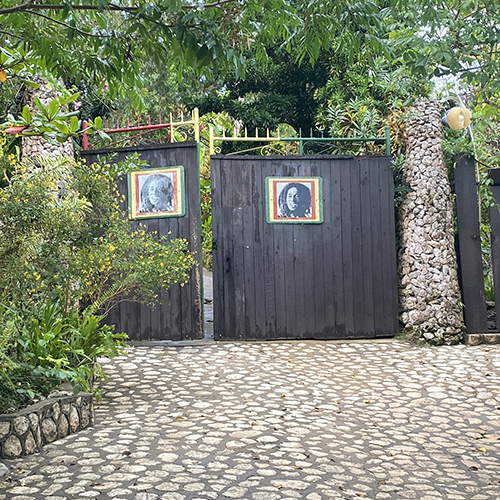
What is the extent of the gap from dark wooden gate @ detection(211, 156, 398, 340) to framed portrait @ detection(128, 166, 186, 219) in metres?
0.47

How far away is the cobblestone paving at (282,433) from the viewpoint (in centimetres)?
331

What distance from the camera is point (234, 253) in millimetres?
7742

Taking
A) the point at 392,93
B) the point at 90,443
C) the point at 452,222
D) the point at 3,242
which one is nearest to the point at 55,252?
the point at 3,242

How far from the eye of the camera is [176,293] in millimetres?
7660

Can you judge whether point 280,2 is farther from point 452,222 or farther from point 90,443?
point 452,222

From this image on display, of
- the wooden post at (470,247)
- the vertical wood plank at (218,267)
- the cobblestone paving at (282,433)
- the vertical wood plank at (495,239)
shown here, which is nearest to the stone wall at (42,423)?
the cobblestone paving at (282,433)

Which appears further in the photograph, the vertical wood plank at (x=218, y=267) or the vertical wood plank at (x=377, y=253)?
the vertical wood plank at (x=377, y=253)

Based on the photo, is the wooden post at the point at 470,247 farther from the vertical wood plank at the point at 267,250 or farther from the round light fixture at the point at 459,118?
the vertical wood plank at the point at 267,250

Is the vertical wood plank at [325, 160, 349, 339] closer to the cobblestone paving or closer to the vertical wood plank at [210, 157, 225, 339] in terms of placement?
the cobblestone paving

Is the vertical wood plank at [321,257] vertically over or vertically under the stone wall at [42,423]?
over

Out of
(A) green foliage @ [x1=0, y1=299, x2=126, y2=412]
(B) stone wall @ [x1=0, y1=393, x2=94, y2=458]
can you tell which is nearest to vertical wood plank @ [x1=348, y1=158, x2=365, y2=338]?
(A) green foliage @ [x1=0, y1=299, x2=126, y2=412]

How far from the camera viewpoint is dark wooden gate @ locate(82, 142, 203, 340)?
7617mm

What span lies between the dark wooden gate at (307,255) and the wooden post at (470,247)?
881 mm

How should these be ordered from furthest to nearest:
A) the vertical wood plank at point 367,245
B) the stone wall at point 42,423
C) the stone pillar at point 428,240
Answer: the vertical wood plank at point 367,245
the stone pillar at point 428,240
the stone wall at point 42,423
